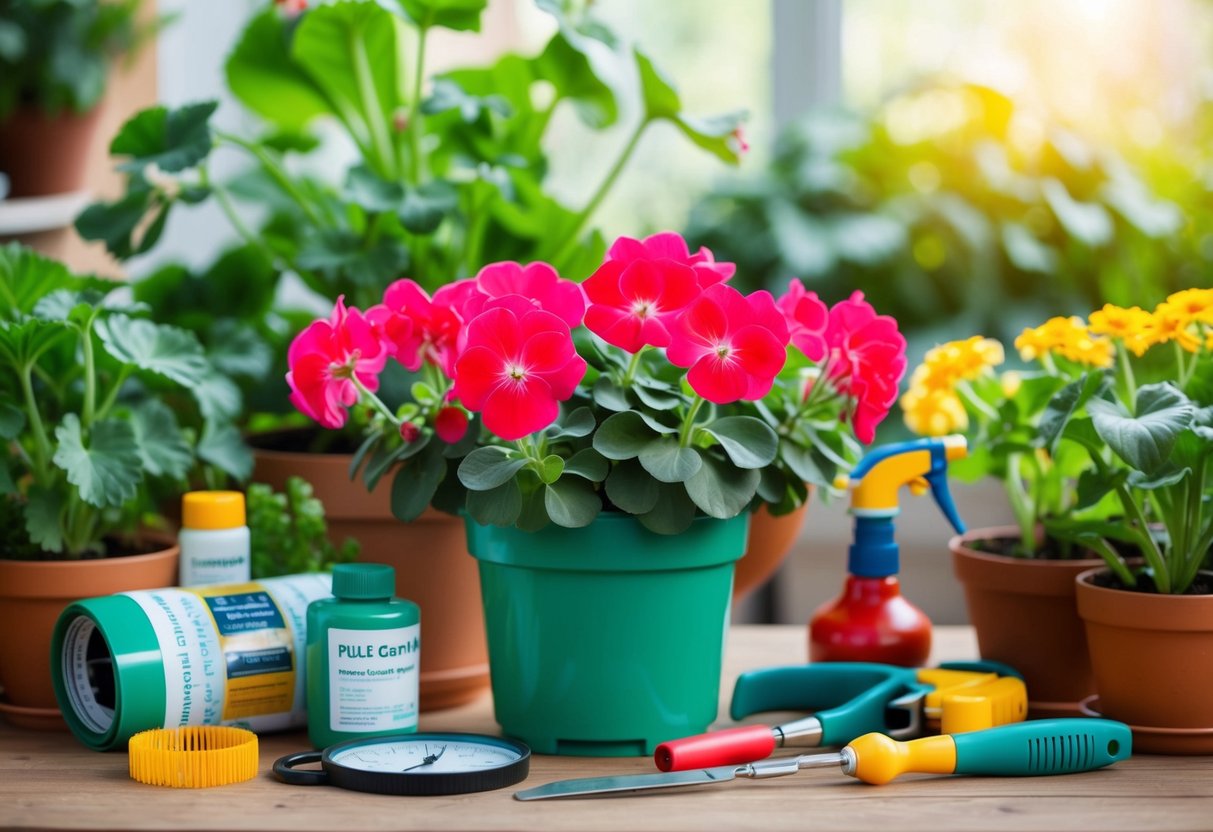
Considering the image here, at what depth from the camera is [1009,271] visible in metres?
2.05

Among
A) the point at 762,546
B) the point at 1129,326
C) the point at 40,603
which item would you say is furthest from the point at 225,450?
the point at 1129,326

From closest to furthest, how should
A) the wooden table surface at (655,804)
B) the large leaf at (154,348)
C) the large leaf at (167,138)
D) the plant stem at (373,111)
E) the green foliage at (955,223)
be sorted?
the wooden table surface at (655,804) < the large leaf at (154,348) < the large leaf at (167,138) < the plant stem at (373,111) < the green foliage at (955,223)

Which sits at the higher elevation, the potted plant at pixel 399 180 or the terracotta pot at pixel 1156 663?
the potted plant at pixel 399 180

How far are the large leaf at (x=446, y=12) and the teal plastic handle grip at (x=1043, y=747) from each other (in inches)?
27.5

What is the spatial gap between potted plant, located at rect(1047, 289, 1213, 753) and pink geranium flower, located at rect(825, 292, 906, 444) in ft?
0.35

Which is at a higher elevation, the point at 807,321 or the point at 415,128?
the point at 415,128

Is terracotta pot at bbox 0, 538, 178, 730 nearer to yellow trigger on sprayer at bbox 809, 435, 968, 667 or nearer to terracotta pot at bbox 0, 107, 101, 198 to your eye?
yellow trigger on sprayer at bbox 809, 435, 968, 667

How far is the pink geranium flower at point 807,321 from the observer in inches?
35.2

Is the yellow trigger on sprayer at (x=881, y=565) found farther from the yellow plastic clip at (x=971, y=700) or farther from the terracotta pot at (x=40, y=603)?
the terracotta pot at (x=40, y=603)

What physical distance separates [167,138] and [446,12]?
9.9 inches

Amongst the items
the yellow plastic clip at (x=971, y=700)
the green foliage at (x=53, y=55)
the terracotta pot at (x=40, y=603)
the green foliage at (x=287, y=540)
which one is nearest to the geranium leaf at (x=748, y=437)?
the yellow plastic clip at (x=971, y=700)

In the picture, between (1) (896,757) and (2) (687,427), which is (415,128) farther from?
(1) (896,757)

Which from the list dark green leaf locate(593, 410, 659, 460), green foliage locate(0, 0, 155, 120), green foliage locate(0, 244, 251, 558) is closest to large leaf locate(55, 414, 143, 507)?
green foliage locate(0, 244, 251, 558)

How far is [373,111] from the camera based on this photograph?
4.01ft
